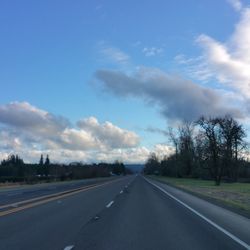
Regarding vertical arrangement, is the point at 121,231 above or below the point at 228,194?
below

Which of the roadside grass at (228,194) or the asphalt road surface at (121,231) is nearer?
the asphalt road surface at (121,231)

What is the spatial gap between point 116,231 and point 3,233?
3.15 metres

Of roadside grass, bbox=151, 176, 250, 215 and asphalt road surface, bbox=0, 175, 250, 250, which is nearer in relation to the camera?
asphalt road surface, bbox=0, 175, 250, 250

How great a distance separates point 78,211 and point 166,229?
749cm

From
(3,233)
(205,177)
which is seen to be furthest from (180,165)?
(3,233)

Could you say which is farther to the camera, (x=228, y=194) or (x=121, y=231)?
(x=228, y=194)

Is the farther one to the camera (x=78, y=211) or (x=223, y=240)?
(x=78, y=211)

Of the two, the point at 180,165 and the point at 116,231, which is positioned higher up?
the point at 180,165

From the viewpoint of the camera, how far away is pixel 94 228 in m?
15.3

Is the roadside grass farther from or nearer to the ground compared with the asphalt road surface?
farther from the ground

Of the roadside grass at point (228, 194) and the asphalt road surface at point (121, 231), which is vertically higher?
the roadside grass at point (228, 194)

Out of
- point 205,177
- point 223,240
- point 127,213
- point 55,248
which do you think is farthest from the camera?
point 205,177

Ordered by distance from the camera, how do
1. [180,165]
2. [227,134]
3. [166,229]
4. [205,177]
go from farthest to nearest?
[180,165] → [205,177] → [227,134] → [166,229]

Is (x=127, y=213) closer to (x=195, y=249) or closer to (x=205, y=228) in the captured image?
(x=205, y=228)
